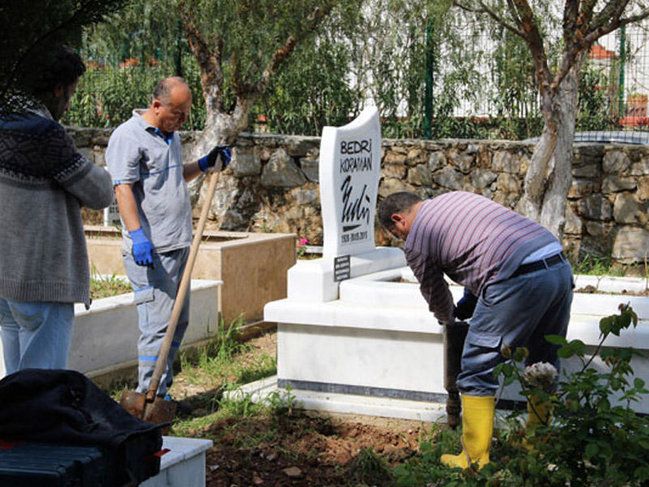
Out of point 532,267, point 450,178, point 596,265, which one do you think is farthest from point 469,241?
point 450,178

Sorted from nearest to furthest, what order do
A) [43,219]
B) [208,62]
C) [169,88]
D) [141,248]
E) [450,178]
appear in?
[43,219]
[141,248]
[169,88]
[208,62]
[450,178]

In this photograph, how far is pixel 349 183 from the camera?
7242 millimetres

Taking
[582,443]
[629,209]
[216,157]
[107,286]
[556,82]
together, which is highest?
[556,82]

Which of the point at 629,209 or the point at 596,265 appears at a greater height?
the point at 629,209

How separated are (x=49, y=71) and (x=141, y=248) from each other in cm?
210

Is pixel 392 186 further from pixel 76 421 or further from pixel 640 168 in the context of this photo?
pixel 76 421

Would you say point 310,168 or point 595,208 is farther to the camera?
point 310,168

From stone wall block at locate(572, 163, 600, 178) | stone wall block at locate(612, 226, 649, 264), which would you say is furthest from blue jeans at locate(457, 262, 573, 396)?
stone wall block at locate(572, 163, 600, 178)

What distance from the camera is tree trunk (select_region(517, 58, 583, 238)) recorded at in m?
10.1

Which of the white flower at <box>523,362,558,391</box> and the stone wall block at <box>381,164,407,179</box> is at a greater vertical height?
the stone wall block at <box>381,164,407,179</box>

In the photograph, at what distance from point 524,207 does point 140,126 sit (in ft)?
16.2

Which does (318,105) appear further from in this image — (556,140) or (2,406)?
(2,406)

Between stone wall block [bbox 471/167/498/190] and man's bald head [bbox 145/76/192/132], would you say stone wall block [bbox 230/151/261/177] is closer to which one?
stone wall block [bbox 471/167/498/190]

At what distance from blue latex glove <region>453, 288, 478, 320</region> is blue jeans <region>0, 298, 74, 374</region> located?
75.5 inches
